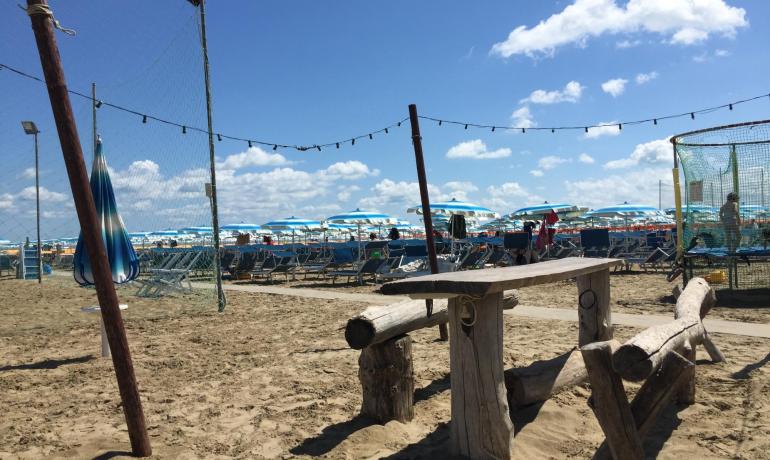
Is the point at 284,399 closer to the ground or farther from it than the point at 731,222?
closer to the ground

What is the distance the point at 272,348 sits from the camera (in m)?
5.99

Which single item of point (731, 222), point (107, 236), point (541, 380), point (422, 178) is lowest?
point (541, 380)

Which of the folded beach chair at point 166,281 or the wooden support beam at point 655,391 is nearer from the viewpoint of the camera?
the wooden support beam at point 655,391

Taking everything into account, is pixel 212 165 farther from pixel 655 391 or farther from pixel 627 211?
pixel 627 211

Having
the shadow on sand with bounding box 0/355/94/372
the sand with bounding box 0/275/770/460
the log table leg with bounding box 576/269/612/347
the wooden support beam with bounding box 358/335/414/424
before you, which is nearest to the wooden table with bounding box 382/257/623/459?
the sand with bounding box 0/275/770/460

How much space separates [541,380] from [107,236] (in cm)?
477

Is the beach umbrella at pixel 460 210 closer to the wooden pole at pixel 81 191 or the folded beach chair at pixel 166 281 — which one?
the folded beach chair at pixel 166 281

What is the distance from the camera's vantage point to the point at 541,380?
3.56 m

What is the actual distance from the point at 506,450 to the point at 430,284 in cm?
91

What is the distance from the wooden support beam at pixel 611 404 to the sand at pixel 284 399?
0.67 m

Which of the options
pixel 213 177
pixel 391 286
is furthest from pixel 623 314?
pixel 213 177

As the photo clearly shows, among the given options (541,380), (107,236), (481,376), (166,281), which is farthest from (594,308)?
(166,281)

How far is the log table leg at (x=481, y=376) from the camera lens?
276 cm

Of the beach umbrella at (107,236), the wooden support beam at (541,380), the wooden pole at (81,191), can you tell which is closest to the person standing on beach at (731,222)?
the wooden support beam at (541,380)
